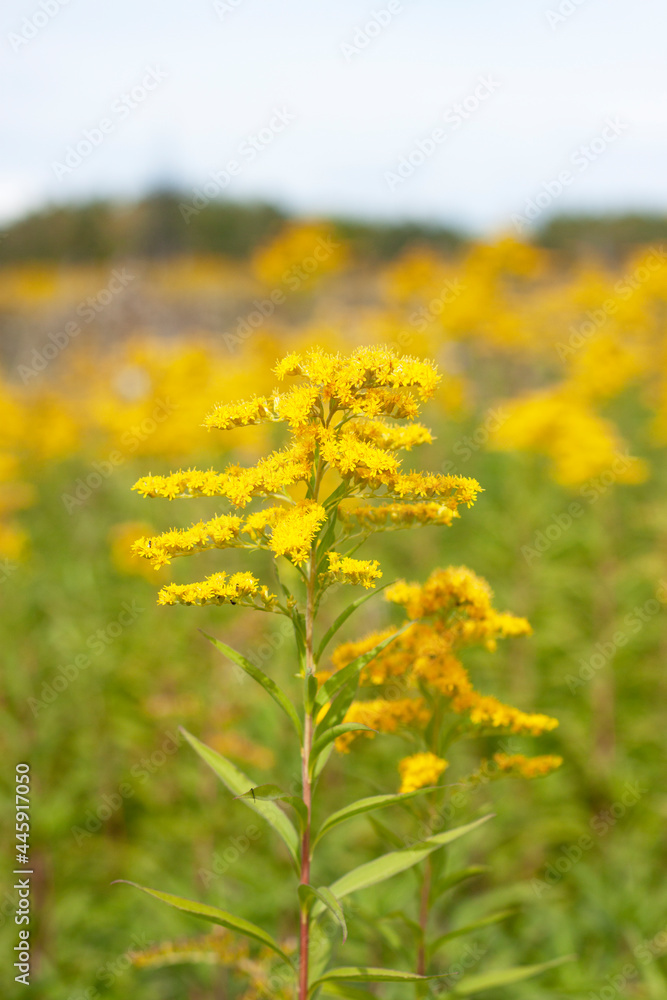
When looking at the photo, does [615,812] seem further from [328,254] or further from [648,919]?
[328,254]

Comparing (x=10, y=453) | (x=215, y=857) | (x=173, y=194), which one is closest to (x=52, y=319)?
(x=173, y=194)

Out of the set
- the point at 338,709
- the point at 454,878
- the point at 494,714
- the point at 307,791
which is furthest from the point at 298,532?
the point at 454,878

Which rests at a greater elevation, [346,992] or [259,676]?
[259,676]

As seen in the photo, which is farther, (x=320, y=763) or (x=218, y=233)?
(x=218, y=233)

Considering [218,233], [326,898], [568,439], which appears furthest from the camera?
[218,233]

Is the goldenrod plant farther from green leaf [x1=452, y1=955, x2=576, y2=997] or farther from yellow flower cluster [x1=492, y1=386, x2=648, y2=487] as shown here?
yellow flower cluster [x1=492, y1=386, x2=648, y2=487]

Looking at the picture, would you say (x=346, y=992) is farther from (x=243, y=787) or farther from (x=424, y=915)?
(x=243, y=787)

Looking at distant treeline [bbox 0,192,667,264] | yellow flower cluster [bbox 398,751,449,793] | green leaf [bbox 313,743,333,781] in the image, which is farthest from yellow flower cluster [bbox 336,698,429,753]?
distant treeline [bbox 0,192,667,264]
